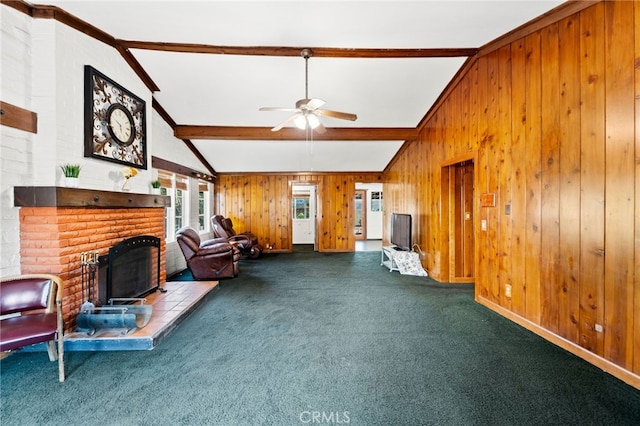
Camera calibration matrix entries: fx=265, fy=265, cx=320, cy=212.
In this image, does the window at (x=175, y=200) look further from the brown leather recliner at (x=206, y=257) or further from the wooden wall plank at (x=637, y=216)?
the wooden wall plank at (x=637, y=216)

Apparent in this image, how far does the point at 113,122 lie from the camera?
126 inches

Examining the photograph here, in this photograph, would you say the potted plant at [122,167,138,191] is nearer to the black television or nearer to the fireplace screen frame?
the fireplace screen frame

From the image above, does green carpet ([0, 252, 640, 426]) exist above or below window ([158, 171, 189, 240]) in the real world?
below

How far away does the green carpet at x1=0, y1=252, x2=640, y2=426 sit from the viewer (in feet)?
5.65

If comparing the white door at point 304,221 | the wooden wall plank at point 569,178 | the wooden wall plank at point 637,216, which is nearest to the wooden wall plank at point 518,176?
the wooden wall plank at point 569,178

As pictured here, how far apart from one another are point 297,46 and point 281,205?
17.1ft

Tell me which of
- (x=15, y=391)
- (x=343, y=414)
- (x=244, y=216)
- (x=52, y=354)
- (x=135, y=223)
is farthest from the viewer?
(x=244, y=216)

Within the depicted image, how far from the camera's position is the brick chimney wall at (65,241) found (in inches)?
96.4

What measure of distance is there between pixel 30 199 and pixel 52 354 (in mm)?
1379

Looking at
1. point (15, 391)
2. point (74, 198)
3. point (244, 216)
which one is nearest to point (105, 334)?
point (15, 391)

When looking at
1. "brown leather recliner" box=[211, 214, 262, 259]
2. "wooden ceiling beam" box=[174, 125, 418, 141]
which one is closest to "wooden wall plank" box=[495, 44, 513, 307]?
"wooden ceiling beam" box=[174, 125, 418, 141]

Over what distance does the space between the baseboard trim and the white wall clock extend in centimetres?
510

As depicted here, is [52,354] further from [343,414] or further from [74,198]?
[343,414]

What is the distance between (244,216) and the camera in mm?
8094
